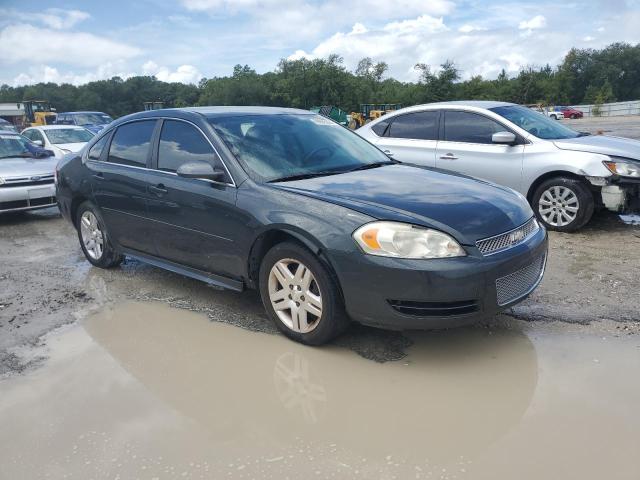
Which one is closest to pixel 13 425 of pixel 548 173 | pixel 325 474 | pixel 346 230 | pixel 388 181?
pixel 325 474

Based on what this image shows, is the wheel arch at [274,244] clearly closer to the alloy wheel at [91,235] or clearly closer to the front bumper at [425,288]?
the front bumper at [425,288]

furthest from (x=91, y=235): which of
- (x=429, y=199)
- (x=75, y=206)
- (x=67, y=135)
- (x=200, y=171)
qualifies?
(x=67, y=135)

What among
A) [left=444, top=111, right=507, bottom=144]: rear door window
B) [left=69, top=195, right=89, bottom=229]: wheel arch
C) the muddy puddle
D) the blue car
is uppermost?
the blue car

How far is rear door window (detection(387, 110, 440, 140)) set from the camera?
304 inches

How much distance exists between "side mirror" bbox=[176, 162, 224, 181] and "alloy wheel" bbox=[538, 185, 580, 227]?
4280mm

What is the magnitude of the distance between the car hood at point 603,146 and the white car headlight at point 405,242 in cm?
409

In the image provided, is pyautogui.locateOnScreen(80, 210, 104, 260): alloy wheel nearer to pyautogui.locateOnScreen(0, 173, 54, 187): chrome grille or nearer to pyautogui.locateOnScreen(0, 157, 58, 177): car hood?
pyautogui.locateOnScreen(0, 173, 54, 187): chrome grille

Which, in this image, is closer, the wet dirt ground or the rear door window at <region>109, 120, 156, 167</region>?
the wet dirt ground

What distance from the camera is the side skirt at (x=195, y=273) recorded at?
4.30 m

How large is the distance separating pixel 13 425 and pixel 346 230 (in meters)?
2.14

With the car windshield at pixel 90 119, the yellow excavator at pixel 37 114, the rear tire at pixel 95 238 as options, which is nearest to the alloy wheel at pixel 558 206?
the rear tire at pixel 95 238

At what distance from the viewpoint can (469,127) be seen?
24.4 feet

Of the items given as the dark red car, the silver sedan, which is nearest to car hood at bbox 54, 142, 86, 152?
the silver sedan

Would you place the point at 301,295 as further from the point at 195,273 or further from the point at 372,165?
the point at 372,165
